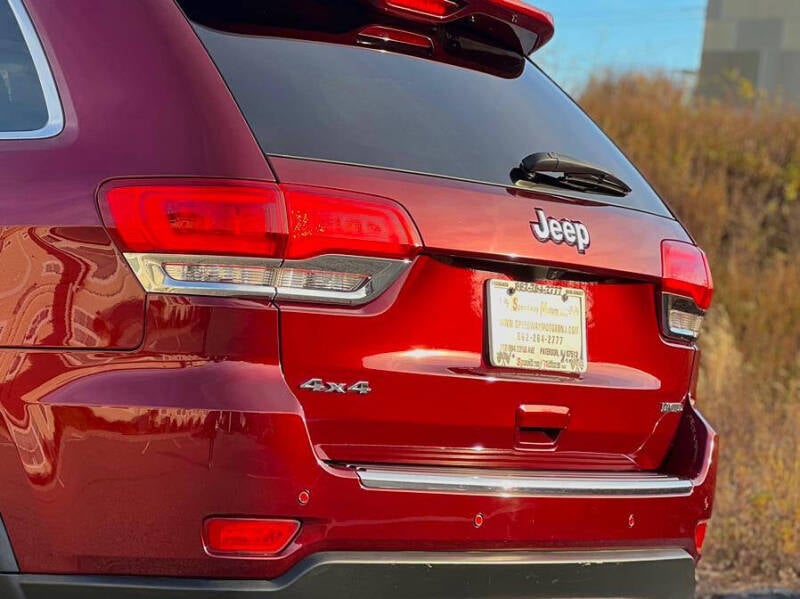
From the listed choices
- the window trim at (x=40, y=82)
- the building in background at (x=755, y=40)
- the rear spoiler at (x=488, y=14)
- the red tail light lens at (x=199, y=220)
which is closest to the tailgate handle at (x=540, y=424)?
the red tail light lens at (x=199, y=220)

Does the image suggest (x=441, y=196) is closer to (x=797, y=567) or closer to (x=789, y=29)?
(x=797, y=567)

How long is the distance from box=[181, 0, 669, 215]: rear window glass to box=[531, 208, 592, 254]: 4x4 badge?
0.40ft

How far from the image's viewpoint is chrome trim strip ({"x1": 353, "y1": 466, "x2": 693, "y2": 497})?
2.45 meters

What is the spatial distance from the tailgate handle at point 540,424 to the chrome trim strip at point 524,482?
0.07 metres

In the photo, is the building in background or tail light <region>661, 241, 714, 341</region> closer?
tail light <region>661, 241, 714, 341</region>

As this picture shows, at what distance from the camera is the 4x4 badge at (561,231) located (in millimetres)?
2691

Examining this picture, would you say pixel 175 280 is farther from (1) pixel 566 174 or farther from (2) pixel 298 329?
(1) pixel 566 174

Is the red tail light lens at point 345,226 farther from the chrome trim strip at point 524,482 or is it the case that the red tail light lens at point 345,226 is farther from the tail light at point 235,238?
the chrome trim strip at point 524,482

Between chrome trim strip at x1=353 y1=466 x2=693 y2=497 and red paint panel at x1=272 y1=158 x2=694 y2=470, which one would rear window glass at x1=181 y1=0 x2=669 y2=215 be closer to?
red paint panel at x1=272 y1=158 x2=694 y2=470

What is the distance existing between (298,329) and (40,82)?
0.81 meters

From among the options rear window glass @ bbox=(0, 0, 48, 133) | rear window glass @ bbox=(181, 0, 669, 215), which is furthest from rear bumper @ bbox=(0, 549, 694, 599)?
rear window glass @ bbox=(0, 0, 48, 133)

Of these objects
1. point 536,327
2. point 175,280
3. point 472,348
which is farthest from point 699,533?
point 175,280

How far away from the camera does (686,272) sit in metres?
3.03

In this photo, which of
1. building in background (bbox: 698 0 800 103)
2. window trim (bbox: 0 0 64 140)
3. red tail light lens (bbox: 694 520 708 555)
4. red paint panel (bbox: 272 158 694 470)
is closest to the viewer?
red paint panel (bbox: 272 158 694 470)
